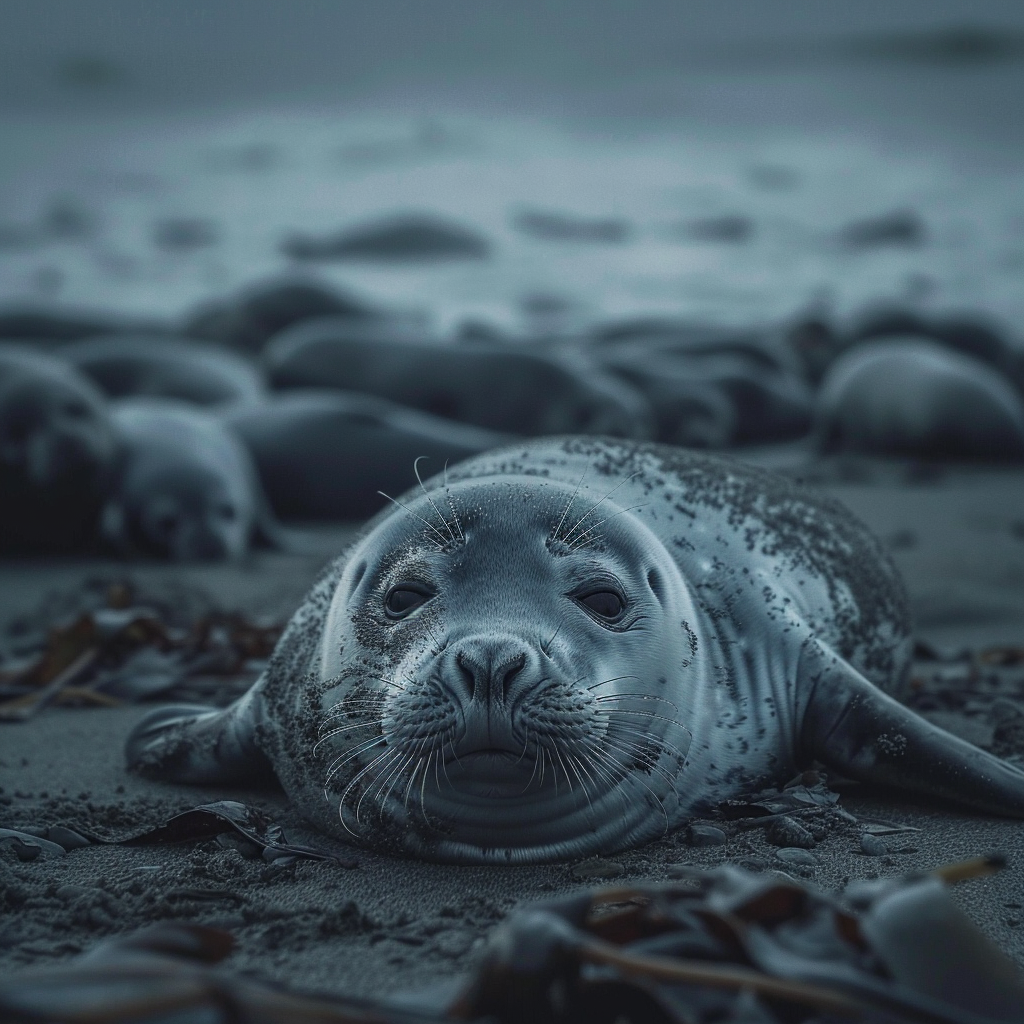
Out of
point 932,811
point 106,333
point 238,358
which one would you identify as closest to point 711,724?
point 932,811

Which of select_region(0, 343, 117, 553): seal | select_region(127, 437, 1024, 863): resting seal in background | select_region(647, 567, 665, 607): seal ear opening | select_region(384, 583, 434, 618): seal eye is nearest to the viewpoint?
select_region(127, 437, 1024, 863): resting seal in background

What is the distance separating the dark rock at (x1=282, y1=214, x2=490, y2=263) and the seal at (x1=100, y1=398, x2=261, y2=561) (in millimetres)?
15589

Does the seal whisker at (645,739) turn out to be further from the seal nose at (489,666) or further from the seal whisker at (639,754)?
the seal nose at (489,666)

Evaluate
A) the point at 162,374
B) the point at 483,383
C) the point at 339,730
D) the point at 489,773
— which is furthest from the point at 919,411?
the point at 489,773

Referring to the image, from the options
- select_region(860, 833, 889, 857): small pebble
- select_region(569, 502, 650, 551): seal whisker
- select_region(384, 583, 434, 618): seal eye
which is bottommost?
select_region(860, 833, 889, 857): small pebble

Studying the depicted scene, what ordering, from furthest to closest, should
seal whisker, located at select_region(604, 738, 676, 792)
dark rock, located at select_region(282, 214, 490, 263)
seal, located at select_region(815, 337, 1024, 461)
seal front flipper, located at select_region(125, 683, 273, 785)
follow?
dark rock, located at select_region(282, 214, 490, 263) → seal, located at select_region(815, 337, 1024, 461) → seal front flipper, located at select_region(125, 683, 273, 785) → seal whisker, located at select_region(604, 738, 676, 792)

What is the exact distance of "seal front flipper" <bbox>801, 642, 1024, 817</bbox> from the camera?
2.76 metres

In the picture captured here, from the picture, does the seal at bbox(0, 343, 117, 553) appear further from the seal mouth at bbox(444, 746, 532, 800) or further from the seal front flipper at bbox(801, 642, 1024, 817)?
the seal mouth at bbox(444, 746, 532, 800)

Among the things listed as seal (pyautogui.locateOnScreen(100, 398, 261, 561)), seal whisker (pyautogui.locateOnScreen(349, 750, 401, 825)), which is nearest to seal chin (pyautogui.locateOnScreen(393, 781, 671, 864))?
seal whisker (pyautogui.locateOnScreen(349, 750, 401, 825))

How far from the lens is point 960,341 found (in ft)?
45.8

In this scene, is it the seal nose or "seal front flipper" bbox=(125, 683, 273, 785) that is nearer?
the seal nose

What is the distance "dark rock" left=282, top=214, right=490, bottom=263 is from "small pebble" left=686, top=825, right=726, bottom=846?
804 inches

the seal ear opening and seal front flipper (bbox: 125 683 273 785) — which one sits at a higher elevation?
the seal ear opening

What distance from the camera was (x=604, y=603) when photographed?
2.61m
